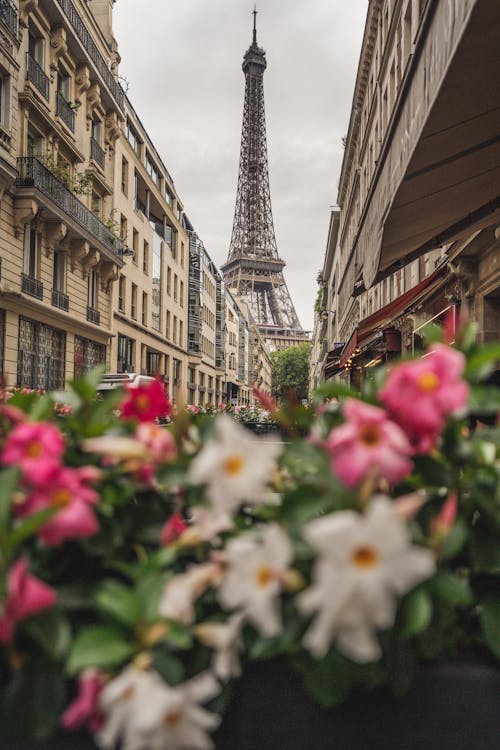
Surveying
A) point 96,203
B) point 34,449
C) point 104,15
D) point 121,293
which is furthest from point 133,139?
point 34,449

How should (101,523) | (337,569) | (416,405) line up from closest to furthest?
(337,569) < (416,405) < (101,523)

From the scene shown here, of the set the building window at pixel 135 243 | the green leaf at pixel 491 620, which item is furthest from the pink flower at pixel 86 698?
the building window at pixel 135 243

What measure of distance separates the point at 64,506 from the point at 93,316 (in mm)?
25980

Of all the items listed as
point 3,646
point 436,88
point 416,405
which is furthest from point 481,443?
point 436,88

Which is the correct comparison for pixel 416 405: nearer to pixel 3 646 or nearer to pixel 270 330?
pixel 3 646

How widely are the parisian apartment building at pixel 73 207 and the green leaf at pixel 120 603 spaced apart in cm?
1486

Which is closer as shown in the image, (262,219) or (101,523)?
(101,523)

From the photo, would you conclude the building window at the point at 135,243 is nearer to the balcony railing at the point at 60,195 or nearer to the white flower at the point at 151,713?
the balcony railing at the point at 60,195

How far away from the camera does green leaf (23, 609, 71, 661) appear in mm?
891

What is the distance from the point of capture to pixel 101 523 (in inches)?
42.1

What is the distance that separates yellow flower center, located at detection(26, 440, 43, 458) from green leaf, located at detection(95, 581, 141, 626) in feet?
0.87

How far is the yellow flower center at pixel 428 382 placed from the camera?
961 mm

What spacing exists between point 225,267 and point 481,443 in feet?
353

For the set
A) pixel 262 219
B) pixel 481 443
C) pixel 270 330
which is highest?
pixel 262 219
